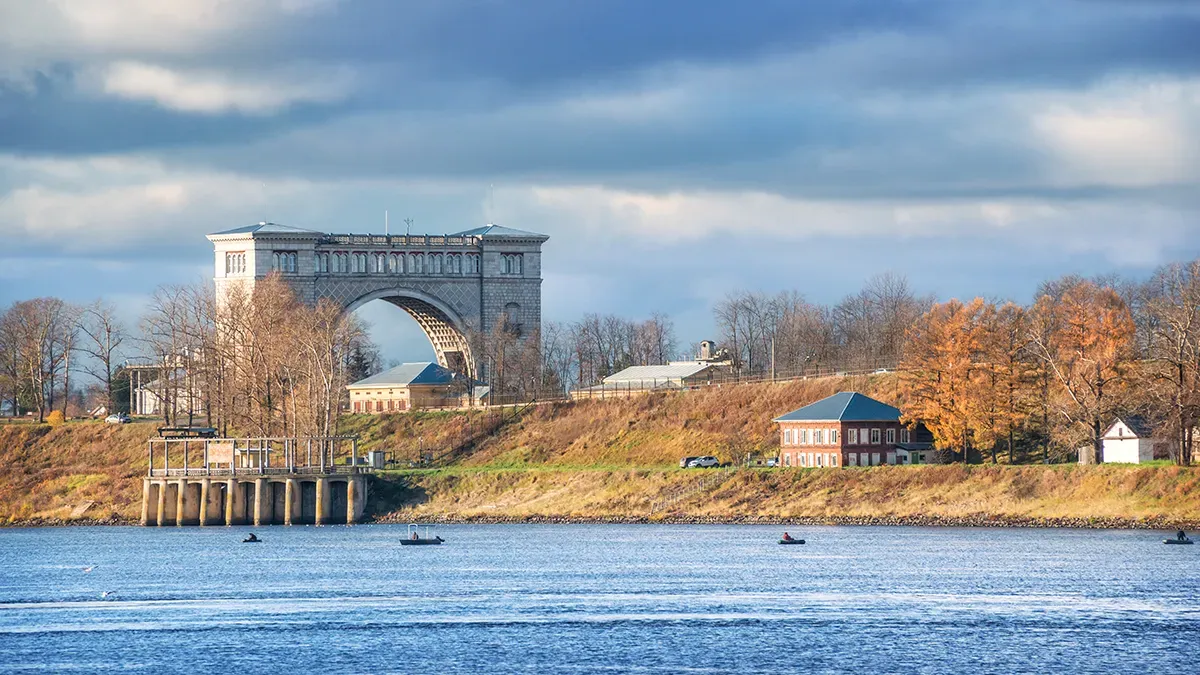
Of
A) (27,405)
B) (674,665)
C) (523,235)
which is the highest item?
(523,235)

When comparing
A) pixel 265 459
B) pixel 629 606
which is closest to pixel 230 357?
pixel 265 459

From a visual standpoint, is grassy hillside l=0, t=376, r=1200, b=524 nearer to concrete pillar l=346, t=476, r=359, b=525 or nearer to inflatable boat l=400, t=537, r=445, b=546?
concrete pillar l=346, t=476, r=359, b=525

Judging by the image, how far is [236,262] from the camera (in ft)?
522

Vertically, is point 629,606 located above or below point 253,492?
below

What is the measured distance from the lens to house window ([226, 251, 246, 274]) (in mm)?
158375

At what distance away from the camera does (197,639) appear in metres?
59.7

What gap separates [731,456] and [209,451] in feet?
100

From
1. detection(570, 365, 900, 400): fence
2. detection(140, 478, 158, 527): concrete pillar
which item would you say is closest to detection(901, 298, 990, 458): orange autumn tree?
detection(570, 365, 900, 400): fence

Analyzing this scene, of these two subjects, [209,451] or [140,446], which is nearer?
[209,451]

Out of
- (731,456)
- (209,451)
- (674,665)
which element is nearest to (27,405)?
(209,451)

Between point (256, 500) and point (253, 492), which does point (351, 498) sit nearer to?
point (256, 500)

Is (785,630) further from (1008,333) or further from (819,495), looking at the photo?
(1008,333)

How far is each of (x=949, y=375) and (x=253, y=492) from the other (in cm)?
3992

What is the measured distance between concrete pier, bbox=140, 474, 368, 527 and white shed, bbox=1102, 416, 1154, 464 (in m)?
42.1
